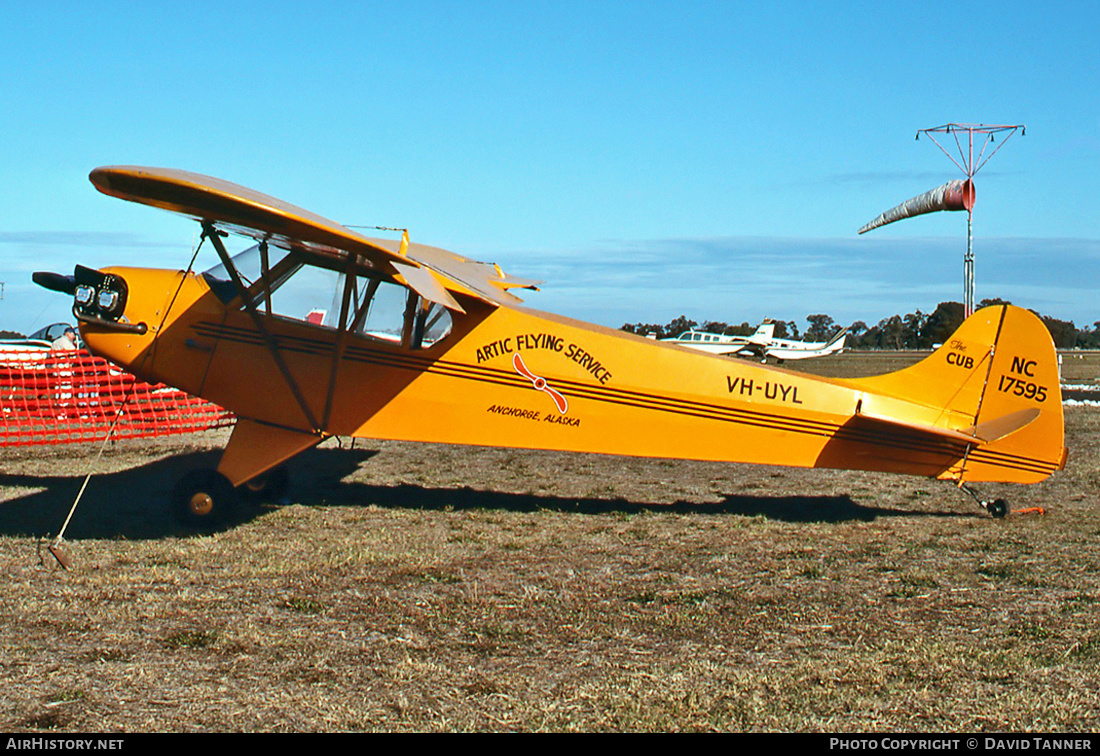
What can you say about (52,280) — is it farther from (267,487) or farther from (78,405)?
(78,405)

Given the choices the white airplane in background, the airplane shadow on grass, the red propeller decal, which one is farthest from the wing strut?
the white airplane in background

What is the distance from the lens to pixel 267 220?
19.7 feet

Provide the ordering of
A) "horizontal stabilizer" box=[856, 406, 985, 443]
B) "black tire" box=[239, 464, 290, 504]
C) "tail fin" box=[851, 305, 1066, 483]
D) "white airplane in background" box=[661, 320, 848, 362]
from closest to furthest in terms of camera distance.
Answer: "horizontal stabilizer" box=[856, 406, 985, 443] < "tail fin" box=[851, 305, 1066, 483] < "black tire" box=[239, 464, 290, 504] < "white airplane in background" box=[661, 320, 848, 362]

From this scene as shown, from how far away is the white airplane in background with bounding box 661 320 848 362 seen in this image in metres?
42.5

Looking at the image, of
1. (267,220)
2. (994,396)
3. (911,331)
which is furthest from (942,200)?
(911,331)

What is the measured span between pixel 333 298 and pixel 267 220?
65.4 inches

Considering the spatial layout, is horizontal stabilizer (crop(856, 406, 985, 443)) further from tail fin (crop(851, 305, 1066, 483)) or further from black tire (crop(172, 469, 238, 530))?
black tire (crop(172, 469, 238, 530))

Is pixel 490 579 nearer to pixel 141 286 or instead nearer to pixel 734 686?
pixel 734 686

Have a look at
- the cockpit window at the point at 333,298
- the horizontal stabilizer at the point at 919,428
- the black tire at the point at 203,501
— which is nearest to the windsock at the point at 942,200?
the horizontal stabilizer at the point at 919,428

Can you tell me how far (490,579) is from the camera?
228 inches

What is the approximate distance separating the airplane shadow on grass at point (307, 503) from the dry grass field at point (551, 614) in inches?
2.2

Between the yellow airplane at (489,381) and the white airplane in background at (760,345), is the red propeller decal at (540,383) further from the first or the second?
the white airplane in background at (760,345)

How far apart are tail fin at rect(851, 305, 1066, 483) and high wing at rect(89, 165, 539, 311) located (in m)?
3.80
